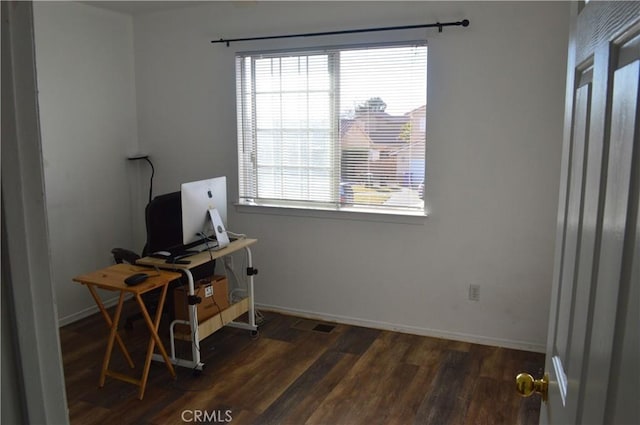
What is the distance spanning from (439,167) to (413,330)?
125 cm

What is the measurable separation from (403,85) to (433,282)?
4.78 ft

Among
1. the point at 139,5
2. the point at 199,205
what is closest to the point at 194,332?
the point at 199,205

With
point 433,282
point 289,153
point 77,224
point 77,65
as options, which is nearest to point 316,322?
point 433,282

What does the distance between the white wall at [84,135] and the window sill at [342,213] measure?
1155 mm

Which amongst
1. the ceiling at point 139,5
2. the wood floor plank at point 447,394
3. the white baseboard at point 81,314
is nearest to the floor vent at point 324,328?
the wood floor plank at point 447,394

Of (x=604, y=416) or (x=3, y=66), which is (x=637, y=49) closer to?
(x=604, y=416)

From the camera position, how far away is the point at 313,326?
4070 millimetres

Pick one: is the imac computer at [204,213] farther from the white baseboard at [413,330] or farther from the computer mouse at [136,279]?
the white baseboard at [413,330]

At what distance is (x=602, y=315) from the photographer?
734mm

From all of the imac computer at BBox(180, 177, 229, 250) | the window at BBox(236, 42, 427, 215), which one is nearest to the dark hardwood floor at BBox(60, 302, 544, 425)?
the imac computer at BBox(180, 177, 229, 250)

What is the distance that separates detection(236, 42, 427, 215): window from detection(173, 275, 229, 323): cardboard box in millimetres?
965

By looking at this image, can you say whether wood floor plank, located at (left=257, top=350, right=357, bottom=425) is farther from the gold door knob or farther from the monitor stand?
the gold door knob

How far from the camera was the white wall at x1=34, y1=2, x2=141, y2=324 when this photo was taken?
3906 mm

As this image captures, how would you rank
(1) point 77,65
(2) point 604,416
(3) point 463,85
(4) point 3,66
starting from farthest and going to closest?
(1) point 77,65, (3) point 463,85, (2) point 604,416, (4) point 3,66
